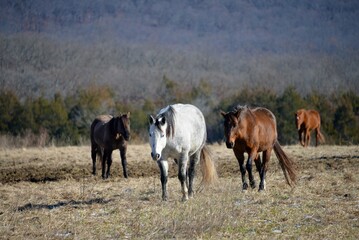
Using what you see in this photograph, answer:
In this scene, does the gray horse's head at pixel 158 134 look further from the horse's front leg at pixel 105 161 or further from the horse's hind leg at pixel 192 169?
the horse's front leg at pixel 105 161

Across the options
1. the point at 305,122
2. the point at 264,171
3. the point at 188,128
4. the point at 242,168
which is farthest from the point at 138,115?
the point at 188,128

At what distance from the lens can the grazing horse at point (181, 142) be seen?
428 inches

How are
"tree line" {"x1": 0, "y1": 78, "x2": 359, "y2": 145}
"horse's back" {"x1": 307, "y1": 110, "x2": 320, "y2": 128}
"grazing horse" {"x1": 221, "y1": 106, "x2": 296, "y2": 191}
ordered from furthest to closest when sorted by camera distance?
"tree line" {"x1": 0, "y1": 78, "x2": 359, "y2": 145}
"horse's back" {"x1": 307, "y1": 110, "x2": 320, "y2": 128}
"grazing horse" {"x1": 221, "y1": 106, "x2": 296, "y2": 191}

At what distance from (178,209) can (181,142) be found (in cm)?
179

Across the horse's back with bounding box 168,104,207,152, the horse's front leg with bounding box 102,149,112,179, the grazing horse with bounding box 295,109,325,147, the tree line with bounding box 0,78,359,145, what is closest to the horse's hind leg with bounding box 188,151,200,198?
the horse's back with bounding box 168,104,207,152

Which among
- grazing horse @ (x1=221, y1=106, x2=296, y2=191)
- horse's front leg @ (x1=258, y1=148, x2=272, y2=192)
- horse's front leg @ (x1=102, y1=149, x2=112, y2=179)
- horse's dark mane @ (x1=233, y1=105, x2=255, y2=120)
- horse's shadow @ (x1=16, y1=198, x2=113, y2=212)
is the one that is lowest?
horse's front leg @ (x1=102, y1=149, x2=112, y2=179)

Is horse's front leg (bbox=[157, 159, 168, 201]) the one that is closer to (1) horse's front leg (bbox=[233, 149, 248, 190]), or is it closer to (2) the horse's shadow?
(2) the horse's shadow

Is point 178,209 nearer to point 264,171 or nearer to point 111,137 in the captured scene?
point 264,171

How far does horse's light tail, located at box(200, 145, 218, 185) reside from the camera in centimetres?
1268

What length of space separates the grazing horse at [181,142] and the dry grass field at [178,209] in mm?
510

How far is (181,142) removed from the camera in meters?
11.4

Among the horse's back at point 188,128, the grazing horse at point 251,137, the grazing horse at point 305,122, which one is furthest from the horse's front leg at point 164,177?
the grazing horse at point 305,122

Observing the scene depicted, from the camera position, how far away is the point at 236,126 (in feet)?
39.7

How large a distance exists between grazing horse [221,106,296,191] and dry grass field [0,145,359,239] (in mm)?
421
